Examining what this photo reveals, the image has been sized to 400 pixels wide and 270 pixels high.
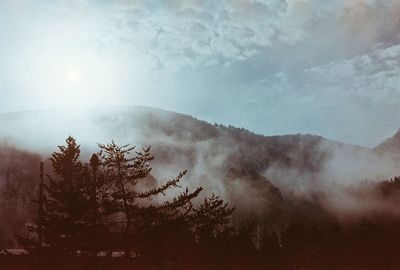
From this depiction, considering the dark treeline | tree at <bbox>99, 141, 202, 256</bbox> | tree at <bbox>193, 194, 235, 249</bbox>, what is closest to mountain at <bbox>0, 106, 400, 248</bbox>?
the dark treeline

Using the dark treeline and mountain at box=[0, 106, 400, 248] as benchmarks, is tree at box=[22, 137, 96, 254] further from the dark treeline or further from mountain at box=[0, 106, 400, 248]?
mountain at box=[0, 106, 400, 248]

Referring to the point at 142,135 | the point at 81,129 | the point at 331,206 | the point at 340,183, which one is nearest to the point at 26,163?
the point at 81,129

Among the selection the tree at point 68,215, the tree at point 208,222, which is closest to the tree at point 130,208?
the tree at point 68,215

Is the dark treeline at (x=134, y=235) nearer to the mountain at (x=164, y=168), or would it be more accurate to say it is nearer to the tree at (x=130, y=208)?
the tree at (x=130, y=208)

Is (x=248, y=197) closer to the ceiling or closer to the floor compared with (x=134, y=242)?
closer to the ceiling

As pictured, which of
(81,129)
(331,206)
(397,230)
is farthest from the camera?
(81,129)

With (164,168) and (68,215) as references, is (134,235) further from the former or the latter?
(164,168)

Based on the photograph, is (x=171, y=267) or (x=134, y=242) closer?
(x=134, y=242)

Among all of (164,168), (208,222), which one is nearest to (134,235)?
(208,222)

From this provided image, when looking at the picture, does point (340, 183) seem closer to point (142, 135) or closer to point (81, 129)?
point (142, 135)

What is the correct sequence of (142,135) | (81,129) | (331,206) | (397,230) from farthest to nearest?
(142,135)
(81,129)
(331,206)
(397,230)

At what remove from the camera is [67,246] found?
2734 cm

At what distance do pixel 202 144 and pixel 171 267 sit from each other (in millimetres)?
164261

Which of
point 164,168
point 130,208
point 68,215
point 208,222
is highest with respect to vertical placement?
point 164,168
